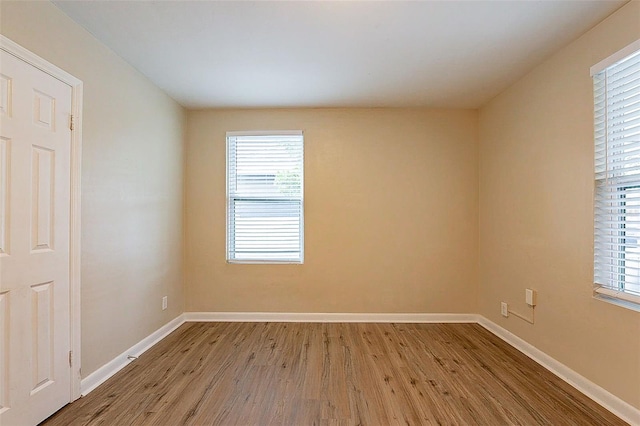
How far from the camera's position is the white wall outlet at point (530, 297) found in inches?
106

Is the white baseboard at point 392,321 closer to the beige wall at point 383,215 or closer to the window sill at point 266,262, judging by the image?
the beige wall at point 383,215

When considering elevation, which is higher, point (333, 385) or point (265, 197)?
point (265, 197)

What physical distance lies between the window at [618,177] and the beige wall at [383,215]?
1595 millimetres

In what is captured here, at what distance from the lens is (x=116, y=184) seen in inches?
98.0

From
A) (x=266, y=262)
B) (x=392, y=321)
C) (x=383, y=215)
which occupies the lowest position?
(x=392, y=321)

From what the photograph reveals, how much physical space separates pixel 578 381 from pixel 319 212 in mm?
2665

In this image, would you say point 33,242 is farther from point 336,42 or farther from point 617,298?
point 617,298

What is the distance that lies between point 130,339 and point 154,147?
5.87 ft

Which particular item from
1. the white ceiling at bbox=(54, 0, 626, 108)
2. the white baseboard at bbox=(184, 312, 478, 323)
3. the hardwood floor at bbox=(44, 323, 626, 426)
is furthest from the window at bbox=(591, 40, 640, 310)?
the white baseboard at bbox=(184, 312, 478, 323)

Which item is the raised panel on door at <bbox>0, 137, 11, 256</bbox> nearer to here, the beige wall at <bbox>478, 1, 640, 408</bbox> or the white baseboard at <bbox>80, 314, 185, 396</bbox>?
the white baseboard at <bbox>80, 314, 185, 396</bbox>

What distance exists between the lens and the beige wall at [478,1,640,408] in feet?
6.45

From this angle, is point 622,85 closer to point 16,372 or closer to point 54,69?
point 54,69

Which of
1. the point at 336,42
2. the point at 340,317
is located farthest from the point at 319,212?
the point at 336,42

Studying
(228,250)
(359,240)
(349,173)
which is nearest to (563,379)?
(359,240)
